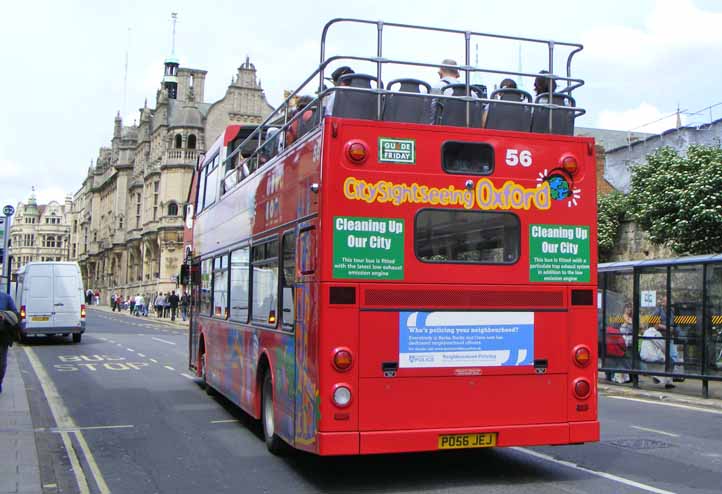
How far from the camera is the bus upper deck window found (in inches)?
301

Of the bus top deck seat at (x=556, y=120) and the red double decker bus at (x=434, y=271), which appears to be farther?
the bus top deck seat at (x=556, y=120)

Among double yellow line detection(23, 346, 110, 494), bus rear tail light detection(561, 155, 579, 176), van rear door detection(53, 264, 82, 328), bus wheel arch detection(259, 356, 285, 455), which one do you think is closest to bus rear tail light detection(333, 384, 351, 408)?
bus wheel arch detection(259, 356, 285, 455)

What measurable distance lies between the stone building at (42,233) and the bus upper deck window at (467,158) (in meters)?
181

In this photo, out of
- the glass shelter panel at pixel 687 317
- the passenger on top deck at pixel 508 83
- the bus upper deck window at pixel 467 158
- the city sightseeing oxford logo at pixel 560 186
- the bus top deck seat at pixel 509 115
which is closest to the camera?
the bus upper deck window at pixel 467 158

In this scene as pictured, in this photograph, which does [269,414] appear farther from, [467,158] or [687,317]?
[687,317]

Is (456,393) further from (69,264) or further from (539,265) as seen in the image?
(69,264)

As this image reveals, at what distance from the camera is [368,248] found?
7.29 meters

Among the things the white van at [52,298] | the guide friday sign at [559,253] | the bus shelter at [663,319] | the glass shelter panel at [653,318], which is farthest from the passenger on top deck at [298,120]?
the white van at [52,298]

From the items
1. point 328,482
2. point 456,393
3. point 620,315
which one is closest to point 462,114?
point 456,393

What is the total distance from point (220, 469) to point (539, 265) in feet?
12.6

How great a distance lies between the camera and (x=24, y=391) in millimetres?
14305

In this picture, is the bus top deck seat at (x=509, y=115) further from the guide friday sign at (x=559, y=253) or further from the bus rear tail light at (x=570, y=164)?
the guide friday sign at (x=559, y=253)

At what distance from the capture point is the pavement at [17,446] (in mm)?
7480

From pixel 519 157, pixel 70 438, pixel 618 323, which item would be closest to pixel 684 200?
pixel 618 323
